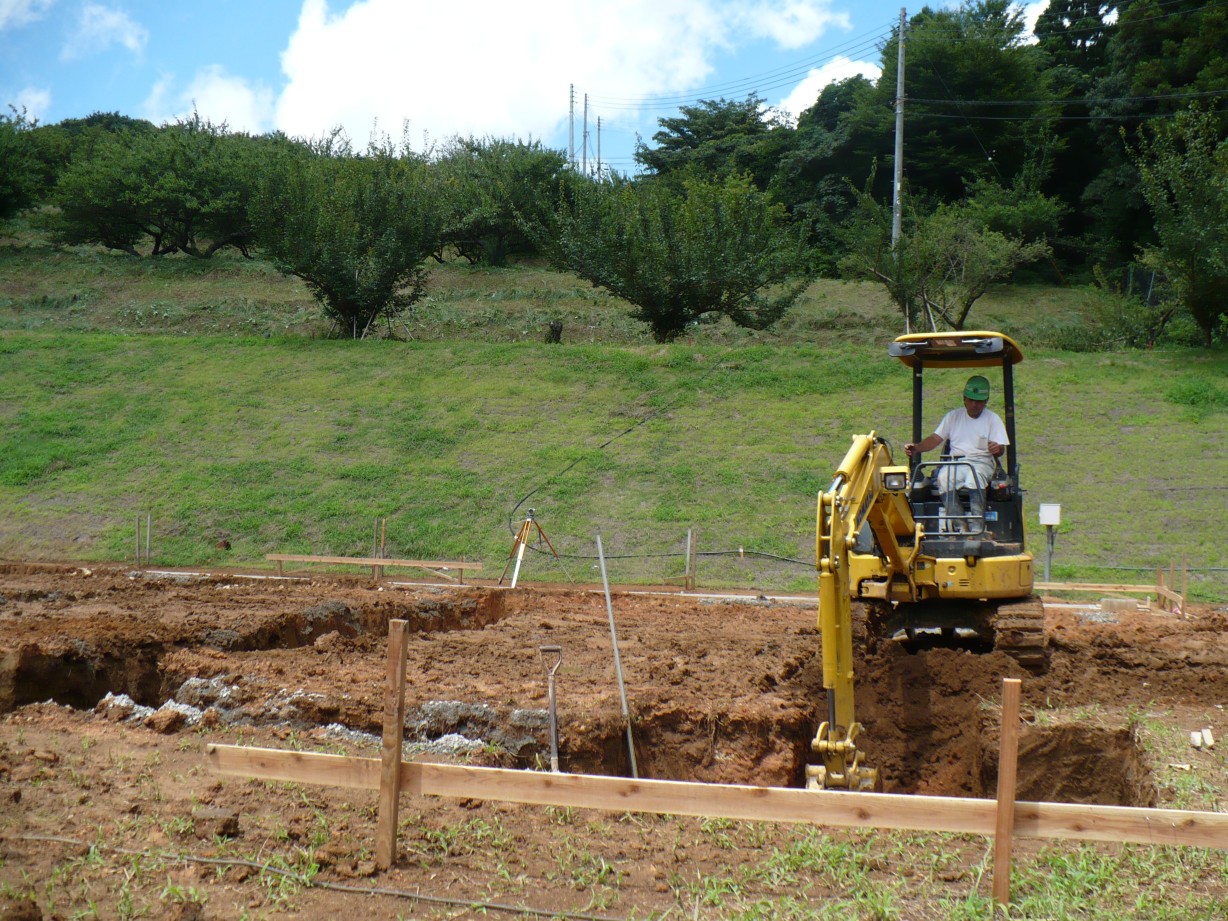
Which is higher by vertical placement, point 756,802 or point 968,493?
point 968,493

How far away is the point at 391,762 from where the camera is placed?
5.24 m

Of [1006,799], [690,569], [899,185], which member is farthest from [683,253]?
[1006,799]

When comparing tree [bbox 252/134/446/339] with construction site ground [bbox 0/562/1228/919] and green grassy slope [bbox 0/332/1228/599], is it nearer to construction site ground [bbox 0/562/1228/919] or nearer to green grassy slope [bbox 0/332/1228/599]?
green grassy slope [bbox 0/332/1228/599]

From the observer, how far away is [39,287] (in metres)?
37.7

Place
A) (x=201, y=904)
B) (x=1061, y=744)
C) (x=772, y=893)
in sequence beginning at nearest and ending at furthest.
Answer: (x=201, y=904), (x=772, y=893), (x=1061, y=744)

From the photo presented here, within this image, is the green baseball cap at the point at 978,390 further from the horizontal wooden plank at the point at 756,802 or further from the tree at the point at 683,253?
the tree at the point at 683,253

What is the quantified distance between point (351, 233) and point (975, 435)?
77.7ft

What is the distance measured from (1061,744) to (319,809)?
18.8ft

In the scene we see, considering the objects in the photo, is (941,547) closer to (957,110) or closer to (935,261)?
(935,261)

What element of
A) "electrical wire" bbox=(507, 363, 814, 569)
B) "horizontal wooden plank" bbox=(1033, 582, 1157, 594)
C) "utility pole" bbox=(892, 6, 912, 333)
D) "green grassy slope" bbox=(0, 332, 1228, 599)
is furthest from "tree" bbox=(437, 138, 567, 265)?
"horizontal wooden plank" bbox=(1033, 582, 1157, 594)

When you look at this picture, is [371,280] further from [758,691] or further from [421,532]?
[758,691]

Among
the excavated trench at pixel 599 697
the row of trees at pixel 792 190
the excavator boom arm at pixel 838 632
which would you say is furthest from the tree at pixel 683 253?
the excavator boom arm at pixel 838 632

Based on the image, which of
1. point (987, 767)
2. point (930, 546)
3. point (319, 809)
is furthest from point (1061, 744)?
point (319, 809)

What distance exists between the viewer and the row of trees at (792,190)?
93.4ft
